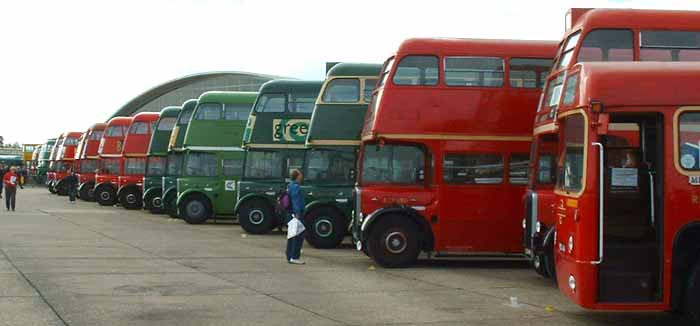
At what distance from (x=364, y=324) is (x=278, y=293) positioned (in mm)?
2790

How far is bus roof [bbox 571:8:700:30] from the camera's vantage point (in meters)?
13.7

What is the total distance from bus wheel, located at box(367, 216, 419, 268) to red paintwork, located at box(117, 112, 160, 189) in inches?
955

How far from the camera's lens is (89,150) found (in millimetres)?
49750

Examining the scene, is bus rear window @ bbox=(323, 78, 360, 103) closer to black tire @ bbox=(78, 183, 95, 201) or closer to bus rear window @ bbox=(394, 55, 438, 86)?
bus rear window @ bbox=(394, 55, 438, 86)

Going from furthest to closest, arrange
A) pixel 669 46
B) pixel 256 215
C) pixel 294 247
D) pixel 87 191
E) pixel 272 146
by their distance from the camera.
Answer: pixel 87 191
pixel 256 215
pixel 272 146
pixel 294 247
pixel 669 46

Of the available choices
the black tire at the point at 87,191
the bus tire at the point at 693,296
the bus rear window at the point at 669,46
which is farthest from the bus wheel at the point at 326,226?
the black tire at the point at 87,191

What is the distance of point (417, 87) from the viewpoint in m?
17.1

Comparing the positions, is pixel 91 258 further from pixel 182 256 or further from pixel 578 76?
pixel 578 76

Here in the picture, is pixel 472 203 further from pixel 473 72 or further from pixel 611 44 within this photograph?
pixel 611 44

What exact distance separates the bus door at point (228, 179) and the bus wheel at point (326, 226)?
796cm

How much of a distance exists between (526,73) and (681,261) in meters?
7.60

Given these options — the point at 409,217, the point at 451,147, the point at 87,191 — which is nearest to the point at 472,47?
the point at 451,147

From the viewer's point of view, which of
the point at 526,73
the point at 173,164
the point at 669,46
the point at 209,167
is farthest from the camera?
the point at 173,164

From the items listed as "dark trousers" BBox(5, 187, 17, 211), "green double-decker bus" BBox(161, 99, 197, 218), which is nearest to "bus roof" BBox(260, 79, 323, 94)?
"green double-decker bus" BBox(161, 99, 197, 218)
